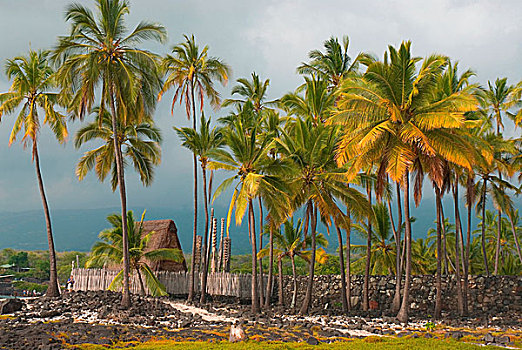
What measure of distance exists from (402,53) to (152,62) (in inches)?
394

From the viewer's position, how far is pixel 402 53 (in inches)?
729

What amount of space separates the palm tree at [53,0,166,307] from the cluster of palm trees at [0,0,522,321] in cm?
5

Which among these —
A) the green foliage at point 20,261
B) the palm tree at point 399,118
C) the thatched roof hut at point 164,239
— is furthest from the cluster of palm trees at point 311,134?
the green foliage at point 20,261

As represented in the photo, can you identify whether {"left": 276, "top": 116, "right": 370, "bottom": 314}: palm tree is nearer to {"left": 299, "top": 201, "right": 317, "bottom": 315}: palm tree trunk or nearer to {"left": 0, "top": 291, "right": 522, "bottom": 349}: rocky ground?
{"left": 299, "top": 201, "right": 317, "bottom": 315}: palm tree trunk

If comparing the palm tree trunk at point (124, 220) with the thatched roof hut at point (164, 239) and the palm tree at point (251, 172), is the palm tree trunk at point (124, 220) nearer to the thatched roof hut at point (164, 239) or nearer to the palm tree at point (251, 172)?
the palm tree at point (251, 172)

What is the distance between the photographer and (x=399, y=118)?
17.9 m

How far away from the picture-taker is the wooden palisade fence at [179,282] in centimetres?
2731

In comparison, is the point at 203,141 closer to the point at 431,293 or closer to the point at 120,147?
the point at 120,147

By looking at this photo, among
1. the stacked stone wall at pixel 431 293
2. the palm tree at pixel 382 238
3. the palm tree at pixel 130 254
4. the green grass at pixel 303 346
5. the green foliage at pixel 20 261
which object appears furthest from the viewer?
the green foliage at pixel 20 261

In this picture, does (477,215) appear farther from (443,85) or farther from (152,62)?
(152,62)

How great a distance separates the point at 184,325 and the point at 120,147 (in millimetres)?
10237

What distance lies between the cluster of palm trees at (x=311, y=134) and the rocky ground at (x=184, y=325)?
126 cm

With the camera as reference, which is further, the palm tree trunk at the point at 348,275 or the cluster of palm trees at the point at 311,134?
the palm tree trunk at the point at 348,275

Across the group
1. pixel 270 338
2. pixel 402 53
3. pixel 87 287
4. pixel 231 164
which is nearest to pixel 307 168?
pixel 231 164
